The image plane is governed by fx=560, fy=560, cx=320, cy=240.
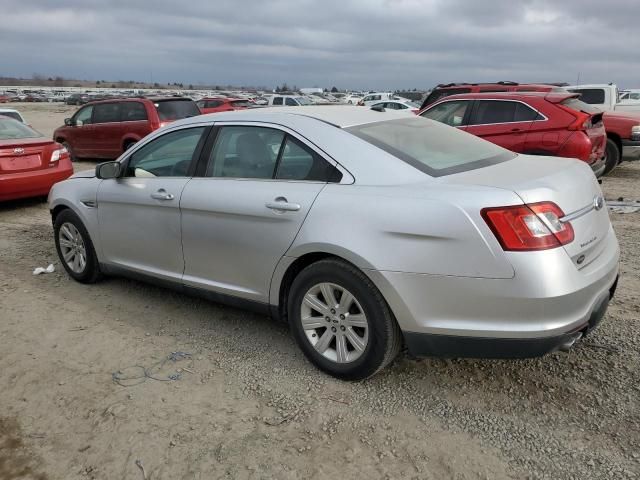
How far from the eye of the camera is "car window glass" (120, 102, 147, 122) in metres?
12.5

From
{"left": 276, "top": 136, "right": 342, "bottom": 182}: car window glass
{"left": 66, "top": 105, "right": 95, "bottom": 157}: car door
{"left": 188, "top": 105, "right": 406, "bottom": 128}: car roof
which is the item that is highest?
{"left": 188, "top": 105, "right": 406, "bottom": 128}: car roof

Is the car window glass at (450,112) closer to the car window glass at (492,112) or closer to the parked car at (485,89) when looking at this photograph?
the car window glass at (492,112)

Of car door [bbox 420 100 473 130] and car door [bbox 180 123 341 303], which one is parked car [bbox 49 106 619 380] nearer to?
car door [bbox 180 123 341 303]

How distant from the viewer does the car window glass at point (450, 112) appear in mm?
9234

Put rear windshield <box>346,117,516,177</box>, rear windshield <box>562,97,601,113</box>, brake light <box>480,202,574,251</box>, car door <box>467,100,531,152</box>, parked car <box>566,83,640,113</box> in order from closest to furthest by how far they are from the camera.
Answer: brake light <box>480,202,574,251</box> < rear windshield <box>346,117,516,177</box> < rear windshield <box>562,97,601,113</box> < car door <box>467,100,531,152</box> < parked car <box>566,83,640,113</box>

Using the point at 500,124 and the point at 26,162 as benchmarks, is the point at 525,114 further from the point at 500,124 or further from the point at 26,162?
the point at 26,162

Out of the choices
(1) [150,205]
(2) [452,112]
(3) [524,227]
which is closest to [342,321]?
(3) [524,227]

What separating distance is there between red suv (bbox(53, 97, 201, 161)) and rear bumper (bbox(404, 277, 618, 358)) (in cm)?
1032

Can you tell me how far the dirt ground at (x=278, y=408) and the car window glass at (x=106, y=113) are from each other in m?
9.89

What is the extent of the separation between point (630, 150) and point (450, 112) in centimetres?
366

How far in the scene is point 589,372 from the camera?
328cm

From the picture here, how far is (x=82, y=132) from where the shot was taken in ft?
45.9

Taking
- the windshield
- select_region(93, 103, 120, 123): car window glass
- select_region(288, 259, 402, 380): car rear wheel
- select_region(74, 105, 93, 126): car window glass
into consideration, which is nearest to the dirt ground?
select_region(288, 259, 402, 380): car rear wheel

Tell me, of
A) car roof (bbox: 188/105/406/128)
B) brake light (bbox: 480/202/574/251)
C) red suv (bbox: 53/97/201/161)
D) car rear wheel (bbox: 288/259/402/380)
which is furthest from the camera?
red suv (bbox: 53/97/201/161)
